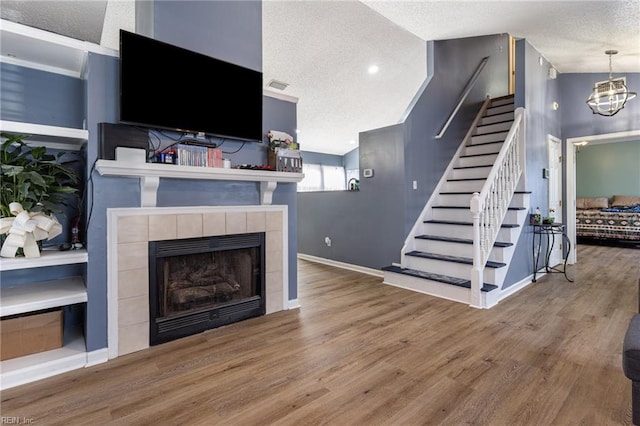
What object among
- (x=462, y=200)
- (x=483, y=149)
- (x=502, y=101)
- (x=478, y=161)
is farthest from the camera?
(x=502, y=101)

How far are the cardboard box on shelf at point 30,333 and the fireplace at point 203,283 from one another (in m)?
0.58

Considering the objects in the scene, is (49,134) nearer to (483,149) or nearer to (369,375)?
(369,375)

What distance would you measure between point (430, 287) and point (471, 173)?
2112mm

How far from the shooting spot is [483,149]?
16.8ft

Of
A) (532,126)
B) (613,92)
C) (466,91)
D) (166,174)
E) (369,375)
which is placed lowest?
(369,375)

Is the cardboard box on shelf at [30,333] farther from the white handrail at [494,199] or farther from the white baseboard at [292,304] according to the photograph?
the white handrail at [494,199]

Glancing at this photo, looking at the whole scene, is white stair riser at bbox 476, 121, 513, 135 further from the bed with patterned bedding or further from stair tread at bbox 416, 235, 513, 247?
the bed with patterned bedding

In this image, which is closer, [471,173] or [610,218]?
[471,173]

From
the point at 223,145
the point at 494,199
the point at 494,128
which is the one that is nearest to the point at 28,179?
the point at 223,145

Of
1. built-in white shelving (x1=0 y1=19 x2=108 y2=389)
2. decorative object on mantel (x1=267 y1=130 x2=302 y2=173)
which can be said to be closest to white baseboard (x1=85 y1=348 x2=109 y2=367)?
built-in white shelving (x1=0 y1=19 x2=108 y2=389)

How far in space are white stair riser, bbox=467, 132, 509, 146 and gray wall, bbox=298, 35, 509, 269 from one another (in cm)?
22

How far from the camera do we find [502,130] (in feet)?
17.0

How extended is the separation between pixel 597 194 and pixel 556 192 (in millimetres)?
4559

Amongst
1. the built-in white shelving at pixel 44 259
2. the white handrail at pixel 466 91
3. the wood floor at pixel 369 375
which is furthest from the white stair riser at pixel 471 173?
the built-in white shelving at pixel 44 259
